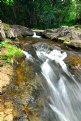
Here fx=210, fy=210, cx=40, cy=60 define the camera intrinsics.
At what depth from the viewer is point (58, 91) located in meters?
8.28

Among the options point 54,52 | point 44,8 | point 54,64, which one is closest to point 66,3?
point 44,8

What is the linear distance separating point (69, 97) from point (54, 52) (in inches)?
180

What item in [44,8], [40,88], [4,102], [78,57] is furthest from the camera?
[44,8]

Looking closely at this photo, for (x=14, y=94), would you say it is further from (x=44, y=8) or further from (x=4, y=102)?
(x=44, y=8)

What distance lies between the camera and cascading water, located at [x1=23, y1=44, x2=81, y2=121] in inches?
267

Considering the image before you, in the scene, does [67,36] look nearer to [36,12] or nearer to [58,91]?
[58,91]

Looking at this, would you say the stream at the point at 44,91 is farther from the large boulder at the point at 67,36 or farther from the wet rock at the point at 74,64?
the large boulder at the point at 67,36

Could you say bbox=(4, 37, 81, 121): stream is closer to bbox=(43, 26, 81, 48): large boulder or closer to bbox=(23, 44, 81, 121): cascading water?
bbox=(23, 44, 81, 121): cascading water

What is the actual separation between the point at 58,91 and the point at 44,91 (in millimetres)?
1054

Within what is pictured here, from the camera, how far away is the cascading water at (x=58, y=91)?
267 inches

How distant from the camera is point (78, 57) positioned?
1122 cm

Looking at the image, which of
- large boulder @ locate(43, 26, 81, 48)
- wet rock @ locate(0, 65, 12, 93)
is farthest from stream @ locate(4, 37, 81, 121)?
large boulder @ locate(43, 26, 81, 48)

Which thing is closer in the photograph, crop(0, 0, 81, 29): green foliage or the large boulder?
the large boulder

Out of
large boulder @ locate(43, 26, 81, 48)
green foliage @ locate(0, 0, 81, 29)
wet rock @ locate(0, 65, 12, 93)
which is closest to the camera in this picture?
wet rock @ locate(0, 65, 12, 93)
